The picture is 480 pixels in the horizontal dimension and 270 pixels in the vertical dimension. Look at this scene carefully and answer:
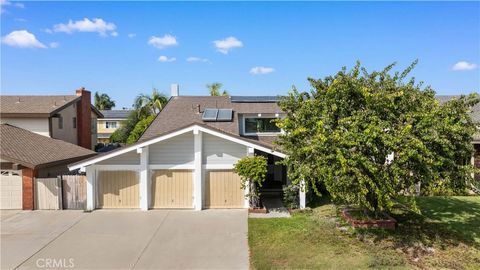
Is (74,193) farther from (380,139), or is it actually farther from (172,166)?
(380,139)

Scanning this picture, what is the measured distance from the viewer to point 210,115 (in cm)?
2130

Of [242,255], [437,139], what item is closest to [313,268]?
[242,255]

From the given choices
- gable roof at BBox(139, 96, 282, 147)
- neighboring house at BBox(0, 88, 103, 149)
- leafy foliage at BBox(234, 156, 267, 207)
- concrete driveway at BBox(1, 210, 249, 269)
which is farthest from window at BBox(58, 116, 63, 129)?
leafy foliage at BBox(234, 156, 267, 207)

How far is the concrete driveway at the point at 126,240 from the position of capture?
33.4ft

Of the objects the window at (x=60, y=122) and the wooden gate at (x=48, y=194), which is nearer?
the wooden gate at (x=48, y=194)

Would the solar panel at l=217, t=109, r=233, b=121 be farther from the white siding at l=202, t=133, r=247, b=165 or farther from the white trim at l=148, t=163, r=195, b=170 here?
the white trim at l=148, t=163, r=195, b=170

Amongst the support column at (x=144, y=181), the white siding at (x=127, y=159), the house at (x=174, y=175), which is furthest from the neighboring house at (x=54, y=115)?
the support column at (x=144, y=181)

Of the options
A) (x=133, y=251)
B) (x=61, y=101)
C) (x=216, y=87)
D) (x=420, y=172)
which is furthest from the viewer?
(x=216, y=87)

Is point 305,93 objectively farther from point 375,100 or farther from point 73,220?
point 73,220

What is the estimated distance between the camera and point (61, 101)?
24.8m

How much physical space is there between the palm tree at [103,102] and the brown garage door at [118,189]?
63.2 meters

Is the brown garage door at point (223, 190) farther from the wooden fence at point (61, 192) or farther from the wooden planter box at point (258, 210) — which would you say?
the wooden fence at point (61, 192)

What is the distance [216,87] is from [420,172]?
43031 millimetres

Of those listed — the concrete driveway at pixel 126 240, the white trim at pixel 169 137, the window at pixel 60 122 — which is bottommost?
the concrete driveway at pixel 126 240
